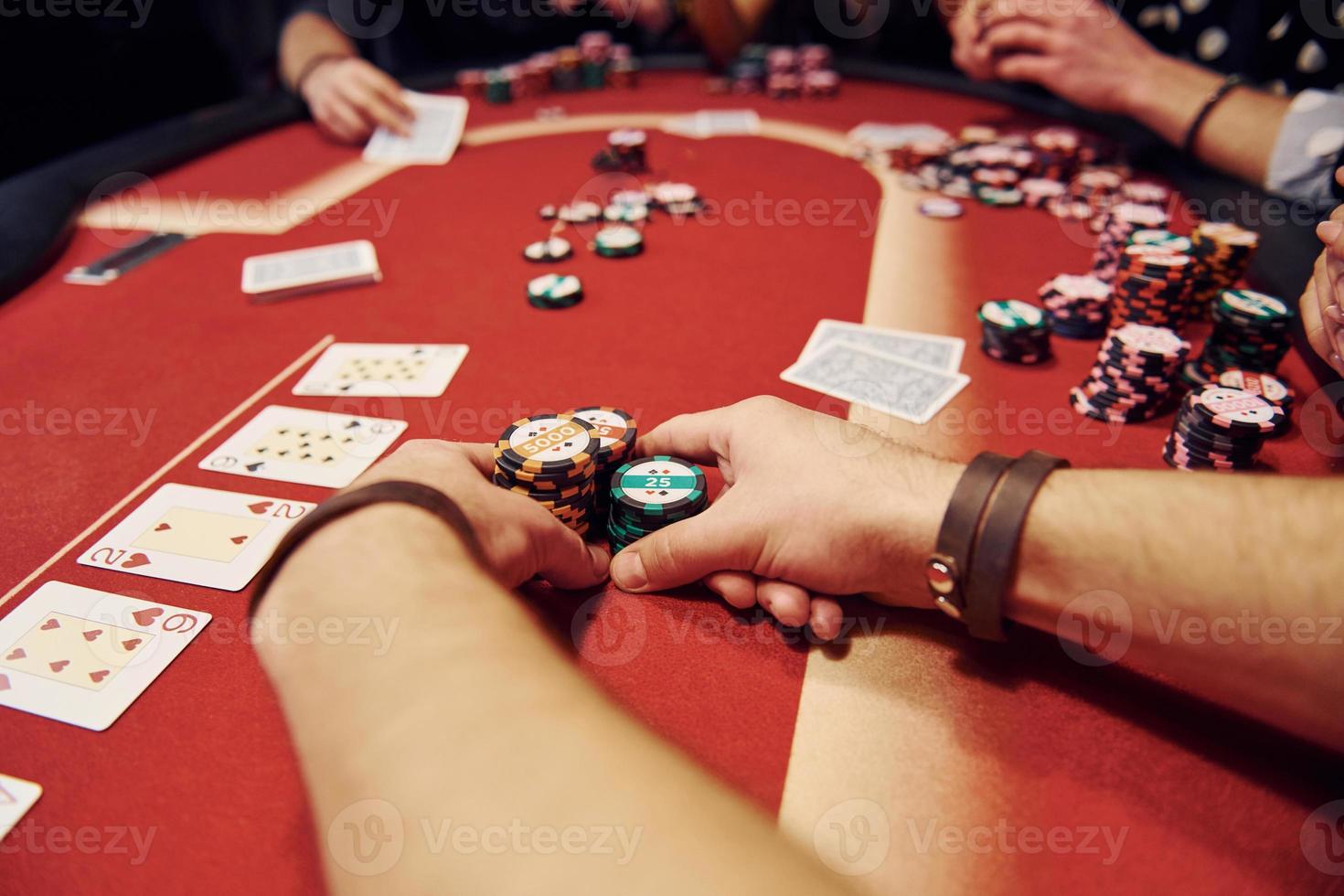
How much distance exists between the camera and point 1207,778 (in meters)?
0.83

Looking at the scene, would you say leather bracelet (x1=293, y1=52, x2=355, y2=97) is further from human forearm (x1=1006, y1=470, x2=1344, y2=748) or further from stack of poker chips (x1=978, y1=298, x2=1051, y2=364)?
human forearm (x1=1006, y1=470, x2=1344, y2=748)

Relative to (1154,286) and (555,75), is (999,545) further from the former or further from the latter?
(555,75)

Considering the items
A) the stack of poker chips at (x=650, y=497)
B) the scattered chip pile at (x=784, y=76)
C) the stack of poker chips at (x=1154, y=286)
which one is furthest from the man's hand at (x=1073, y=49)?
the stack of poker chips at (x=650, y=497)

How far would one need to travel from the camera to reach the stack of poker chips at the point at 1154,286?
61.6 inches

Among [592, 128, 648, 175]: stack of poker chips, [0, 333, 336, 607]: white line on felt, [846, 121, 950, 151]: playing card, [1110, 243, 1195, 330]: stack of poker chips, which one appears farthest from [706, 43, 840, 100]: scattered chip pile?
[0, 333, 336, 607]: white line on felt

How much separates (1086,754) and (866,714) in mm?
237

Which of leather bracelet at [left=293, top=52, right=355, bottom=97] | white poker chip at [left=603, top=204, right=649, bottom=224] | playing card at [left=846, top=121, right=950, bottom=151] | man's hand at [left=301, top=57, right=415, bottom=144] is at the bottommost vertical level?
white poker chip at [left=603, top=204, right=649, bottom=224]

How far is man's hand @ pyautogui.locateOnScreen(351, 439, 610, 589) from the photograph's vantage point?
93cm

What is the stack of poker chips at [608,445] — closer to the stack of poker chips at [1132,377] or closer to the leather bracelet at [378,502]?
the leather bracelet at [378,502]

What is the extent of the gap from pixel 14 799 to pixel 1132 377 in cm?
171

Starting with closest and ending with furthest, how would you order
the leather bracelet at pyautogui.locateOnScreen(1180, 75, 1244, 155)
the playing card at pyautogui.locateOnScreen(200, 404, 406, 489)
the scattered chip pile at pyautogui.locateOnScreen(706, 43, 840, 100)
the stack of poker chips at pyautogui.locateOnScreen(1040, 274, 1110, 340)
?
the playing card at pyautogui.locateOnScreen(200, 404, 406, 489), the stack of poker chips at pyautogui.locateOnScreen(1040, 274, 1110, 340), the leather bracelet at pyautogui.locateOnScreen(1180, 75, 1244, 155), the scattered chip pile at pyautogui.locateOnScreen(706, 43, 840, 100)

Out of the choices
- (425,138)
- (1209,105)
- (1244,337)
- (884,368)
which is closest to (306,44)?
(425,138)

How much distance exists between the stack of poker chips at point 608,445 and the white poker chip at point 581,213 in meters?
1.26

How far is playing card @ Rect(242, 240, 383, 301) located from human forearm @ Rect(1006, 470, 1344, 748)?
176cm
